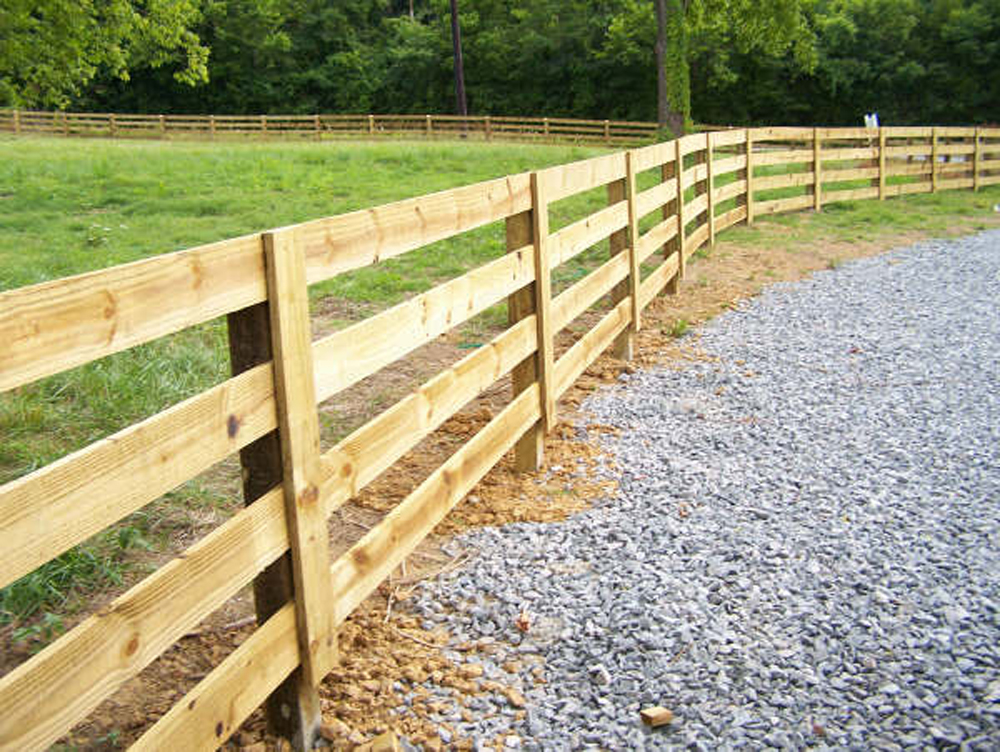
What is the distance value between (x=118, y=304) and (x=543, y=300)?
331 centimetres

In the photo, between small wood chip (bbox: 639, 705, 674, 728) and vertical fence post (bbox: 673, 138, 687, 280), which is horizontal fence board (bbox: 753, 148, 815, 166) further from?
small wood chip (bbox: 639, 705, 674, 728)

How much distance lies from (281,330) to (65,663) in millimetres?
1076

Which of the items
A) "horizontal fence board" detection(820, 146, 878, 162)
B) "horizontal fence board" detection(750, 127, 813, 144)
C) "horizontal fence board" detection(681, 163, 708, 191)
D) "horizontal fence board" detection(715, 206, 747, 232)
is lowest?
"horizontal fence board" detection(715, 206, 747, 232)

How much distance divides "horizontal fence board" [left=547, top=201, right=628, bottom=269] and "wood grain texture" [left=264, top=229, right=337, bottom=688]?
2706 millimetres

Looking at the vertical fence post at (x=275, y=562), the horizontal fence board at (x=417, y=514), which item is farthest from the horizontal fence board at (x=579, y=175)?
the vertical fence post at (x=275, y=562)

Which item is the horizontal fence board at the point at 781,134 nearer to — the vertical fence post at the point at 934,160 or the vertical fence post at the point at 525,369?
the vertical fence post at the point at 934,160

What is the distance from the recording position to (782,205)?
15078mm

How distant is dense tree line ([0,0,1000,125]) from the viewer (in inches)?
1474

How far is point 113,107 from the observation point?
52781mm

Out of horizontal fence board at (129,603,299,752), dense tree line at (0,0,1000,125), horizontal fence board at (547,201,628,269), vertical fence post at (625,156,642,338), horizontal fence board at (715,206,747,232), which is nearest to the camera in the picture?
horizontal fence board at (129,603,299,752)

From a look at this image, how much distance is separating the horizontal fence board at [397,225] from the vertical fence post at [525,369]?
21cm

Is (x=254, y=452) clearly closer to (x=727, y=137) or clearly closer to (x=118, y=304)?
(x=118, y=304)

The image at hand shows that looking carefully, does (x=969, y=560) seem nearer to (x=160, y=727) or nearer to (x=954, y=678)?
(x=954, y=678)

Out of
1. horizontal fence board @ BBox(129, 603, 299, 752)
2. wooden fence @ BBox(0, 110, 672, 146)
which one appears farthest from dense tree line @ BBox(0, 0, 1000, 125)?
horizontal fence board @ BBox(129, 603, 299, 752)
